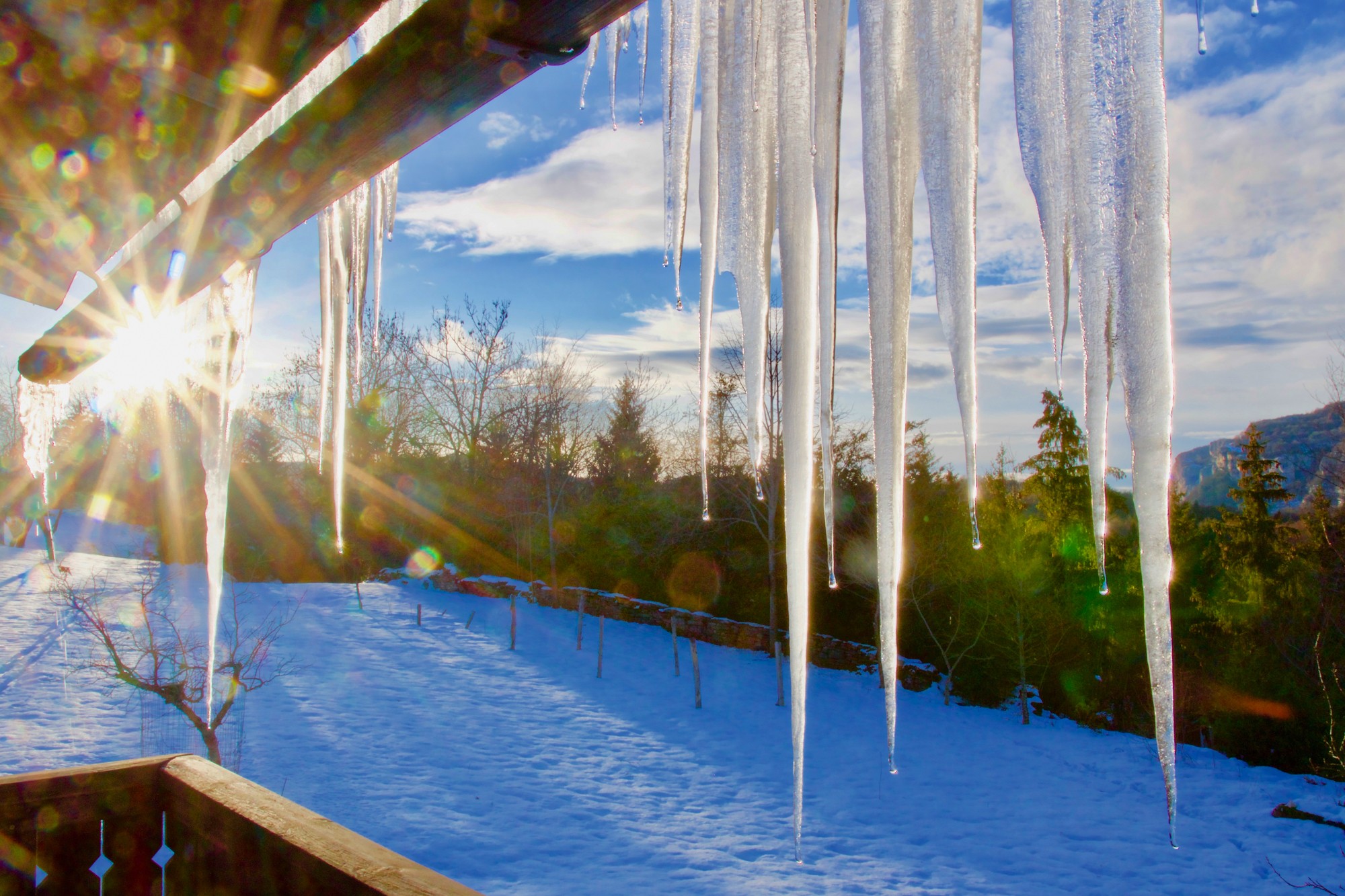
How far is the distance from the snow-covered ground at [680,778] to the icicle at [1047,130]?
856cm

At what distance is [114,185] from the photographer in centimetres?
134

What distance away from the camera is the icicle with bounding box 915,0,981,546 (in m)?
0.77

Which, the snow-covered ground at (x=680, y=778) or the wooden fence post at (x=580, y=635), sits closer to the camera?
the snow-covered ground at (x=680, y=778)

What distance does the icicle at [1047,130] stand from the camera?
71cm

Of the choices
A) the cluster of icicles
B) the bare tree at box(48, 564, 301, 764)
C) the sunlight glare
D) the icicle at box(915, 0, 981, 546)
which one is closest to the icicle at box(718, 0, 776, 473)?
the cluster of icicles

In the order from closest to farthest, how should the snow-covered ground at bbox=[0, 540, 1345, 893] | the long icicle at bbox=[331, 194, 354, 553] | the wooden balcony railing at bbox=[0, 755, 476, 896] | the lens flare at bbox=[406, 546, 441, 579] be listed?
1. the wooden balcony railing at bbox=[0, 755, 476, 896]
2. the long icicle at bbox=[331, 194, 354, 553]
3. the snow-covered ground at bbox=[0, 540, 1345, 893]
4. the lens flare at bbox=[406, 546, 441, 579]

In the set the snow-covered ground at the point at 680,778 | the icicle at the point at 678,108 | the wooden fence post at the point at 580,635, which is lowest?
the snow-covered ground at the point at 680,778

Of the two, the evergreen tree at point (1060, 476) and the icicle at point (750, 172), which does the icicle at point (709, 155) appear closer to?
the icicle at point (750, 172)

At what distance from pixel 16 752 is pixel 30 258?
470 inches

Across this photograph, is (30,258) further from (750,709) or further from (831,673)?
(831,673)

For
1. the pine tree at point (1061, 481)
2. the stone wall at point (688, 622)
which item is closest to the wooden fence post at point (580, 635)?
the stone wall at point (688, 622)

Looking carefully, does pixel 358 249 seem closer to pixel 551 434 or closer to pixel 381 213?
pixel 381 213

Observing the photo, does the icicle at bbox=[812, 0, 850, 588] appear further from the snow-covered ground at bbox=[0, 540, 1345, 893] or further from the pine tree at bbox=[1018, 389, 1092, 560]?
the pine tree at bbox=[1018, 389, 1092, 560]

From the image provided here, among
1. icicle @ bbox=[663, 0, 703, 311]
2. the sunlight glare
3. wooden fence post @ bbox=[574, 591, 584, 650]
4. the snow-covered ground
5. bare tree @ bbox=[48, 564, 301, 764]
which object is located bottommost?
the snow-covered ground
